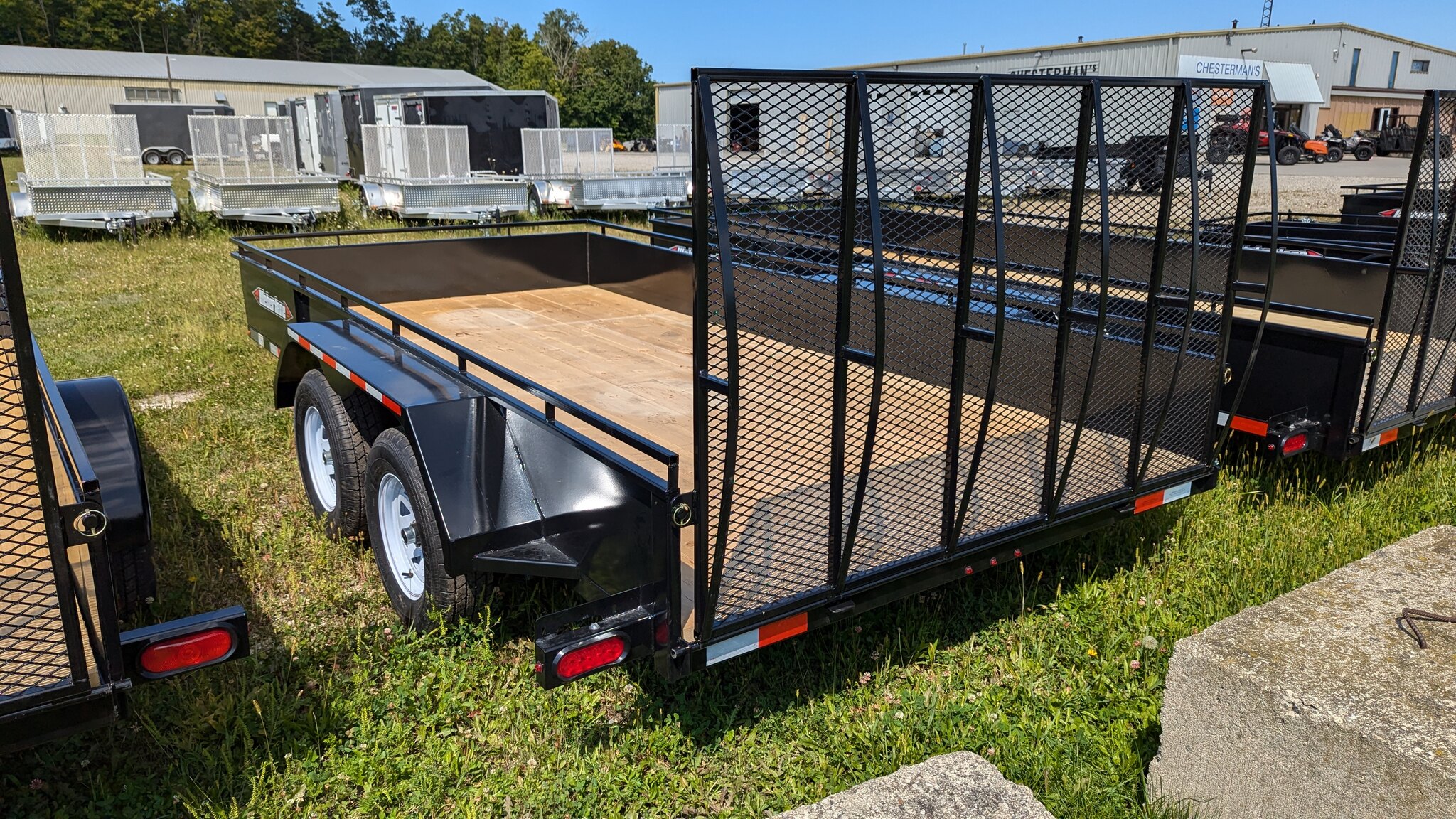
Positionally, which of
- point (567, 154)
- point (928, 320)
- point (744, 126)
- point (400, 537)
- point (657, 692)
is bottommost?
point (657, 692)

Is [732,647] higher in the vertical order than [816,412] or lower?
lower

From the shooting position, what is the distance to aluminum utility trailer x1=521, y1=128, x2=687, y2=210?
17844 mm

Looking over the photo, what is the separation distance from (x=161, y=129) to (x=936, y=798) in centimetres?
4090

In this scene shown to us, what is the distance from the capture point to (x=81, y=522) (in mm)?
2098

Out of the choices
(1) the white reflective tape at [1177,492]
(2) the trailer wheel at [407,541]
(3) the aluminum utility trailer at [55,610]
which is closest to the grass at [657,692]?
(2) the trailer wheel at [407,541]

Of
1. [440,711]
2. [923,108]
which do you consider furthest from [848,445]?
[440,711]

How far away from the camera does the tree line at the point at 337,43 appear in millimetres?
69438

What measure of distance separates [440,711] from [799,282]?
1777mm

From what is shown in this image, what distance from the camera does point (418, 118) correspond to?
62.7 ft

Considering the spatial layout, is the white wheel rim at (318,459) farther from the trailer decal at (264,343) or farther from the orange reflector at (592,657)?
the orange reflector at (592,657)

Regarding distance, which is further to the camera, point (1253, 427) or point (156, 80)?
point (156, 80)

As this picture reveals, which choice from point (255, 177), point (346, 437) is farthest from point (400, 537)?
point (255, 177)

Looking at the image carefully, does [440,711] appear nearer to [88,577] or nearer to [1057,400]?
[88,577]

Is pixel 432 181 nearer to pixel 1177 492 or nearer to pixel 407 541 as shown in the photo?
pixel 407 541
